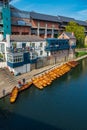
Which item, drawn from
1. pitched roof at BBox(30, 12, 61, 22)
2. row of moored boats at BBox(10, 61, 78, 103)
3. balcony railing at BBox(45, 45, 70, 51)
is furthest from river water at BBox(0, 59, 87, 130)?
pitched roof at BBox(30, 12, 61, 22)

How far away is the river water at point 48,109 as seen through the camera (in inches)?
1220

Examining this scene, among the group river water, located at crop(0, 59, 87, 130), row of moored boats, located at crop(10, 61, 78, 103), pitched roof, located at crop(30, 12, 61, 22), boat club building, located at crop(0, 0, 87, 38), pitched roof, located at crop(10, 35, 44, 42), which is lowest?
river water, located at crop(0, 59, 87, 130)

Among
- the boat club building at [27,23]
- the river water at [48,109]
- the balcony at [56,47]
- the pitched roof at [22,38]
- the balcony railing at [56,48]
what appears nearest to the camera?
the river water at [48,109]

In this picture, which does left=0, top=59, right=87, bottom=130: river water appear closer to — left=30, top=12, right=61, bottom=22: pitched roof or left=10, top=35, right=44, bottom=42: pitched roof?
left=10, top=35, right=44, bottom=42: pitched roof

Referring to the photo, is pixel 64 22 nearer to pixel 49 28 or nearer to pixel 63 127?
pixel 49 28

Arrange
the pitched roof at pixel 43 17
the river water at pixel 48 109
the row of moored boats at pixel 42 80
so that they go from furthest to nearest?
the pitched roof at pixel 43 17 < the row of moored boats at pixel 42 80 < the river water at pixel 48 109

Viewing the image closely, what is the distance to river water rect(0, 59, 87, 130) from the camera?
102 ft

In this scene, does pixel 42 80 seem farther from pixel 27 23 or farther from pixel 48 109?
pixel 27 23

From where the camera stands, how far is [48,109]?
36531 mm

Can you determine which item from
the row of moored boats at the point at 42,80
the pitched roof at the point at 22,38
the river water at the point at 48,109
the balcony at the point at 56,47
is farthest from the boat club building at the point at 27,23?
the river water at the point at 48,109

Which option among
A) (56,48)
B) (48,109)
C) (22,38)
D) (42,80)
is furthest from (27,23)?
(48,109)

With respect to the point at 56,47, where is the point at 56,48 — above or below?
below

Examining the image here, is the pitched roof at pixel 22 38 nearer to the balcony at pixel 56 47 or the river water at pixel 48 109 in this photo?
the balcony at pixel 56 47

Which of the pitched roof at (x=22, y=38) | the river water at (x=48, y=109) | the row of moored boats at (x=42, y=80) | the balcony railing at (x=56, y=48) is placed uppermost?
the pitched roof at (x=22, y=38)
